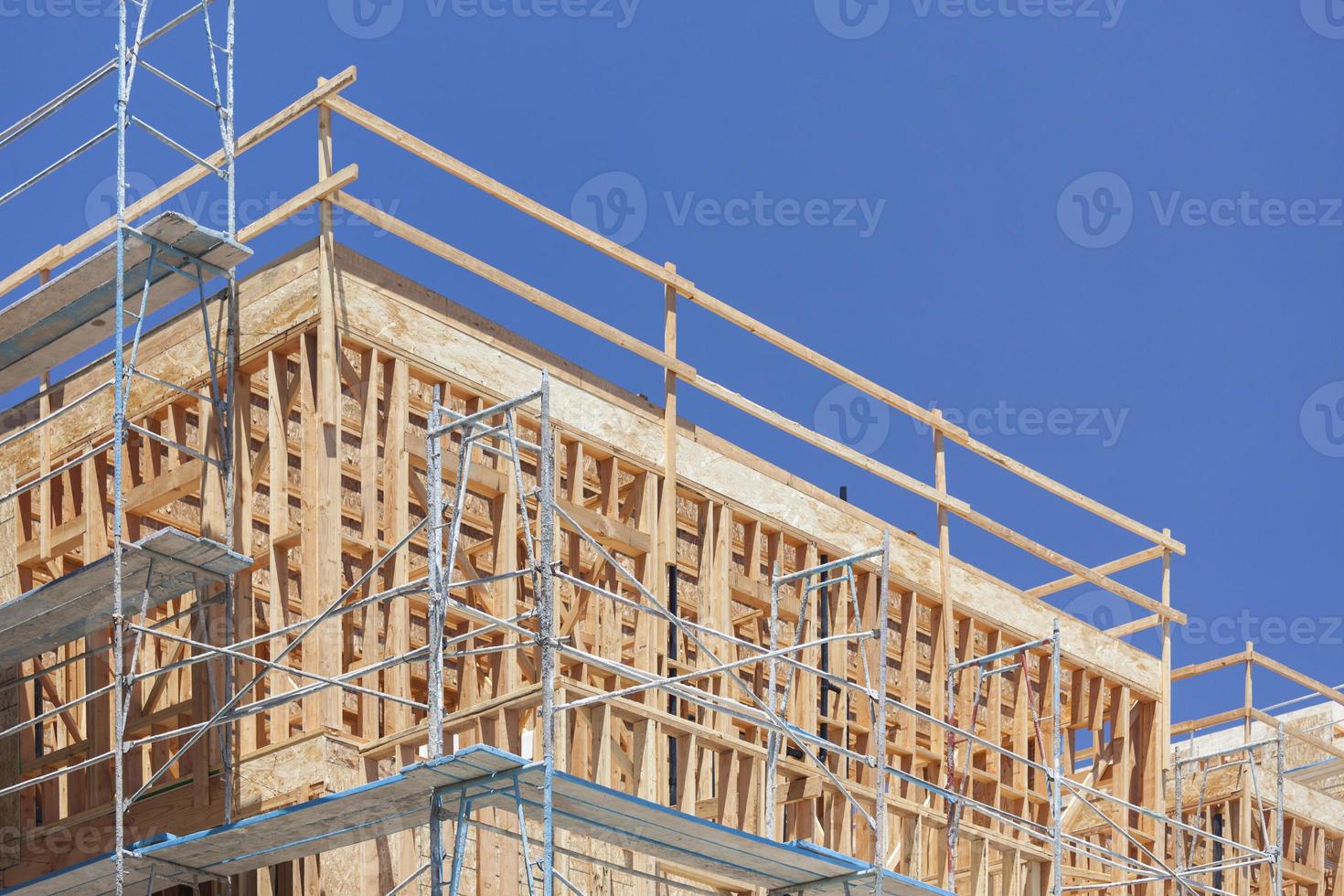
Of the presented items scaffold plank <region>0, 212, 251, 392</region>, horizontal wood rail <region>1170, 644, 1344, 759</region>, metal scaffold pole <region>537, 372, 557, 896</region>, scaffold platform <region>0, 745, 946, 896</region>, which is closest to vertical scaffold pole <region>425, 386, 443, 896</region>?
scaffold platform <region>0, 745, 946, 896</region>

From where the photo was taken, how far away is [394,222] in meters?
19.5

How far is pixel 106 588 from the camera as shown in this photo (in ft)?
56.9

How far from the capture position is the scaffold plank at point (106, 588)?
17.0 meters

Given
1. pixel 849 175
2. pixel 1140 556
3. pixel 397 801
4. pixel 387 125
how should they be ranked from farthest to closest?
pixel 849 175 → pixel 1140 556 → pixel 387 125 → pixel 397 801

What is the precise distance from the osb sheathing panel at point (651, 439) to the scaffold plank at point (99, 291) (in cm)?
137

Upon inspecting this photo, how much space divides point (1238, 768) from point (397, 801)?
52.6 ft

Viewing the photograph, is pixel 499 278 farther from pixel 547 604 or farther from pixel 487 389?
pixel 547 604

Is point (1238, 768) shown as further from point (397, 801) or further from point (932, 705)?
point (397, 801)

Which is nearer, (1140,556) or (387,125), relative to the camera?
(387,125)

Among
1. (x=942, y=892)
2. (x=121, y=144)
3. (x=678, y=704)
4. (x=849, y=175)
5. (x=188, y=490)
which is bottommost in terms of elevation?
(x=942, y=892)

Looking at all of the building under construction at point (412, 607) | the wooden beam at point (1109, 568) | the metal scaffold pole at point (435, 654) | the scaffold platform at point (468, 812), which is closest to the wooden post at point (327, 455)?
the building under construction at point (412, 607)

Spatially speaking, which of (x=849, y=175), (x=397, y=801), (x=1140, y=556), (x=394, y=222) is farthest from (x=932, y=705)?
(x=849, y=175)

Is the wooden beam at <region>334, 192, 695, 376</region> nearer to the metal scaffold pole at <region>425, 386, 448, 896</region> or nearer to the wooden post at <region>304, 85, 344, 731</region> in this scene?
the wooden post at <region>304, 85, 344, 731</region>

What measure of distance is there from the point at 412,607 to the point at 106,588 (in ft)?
20.0
